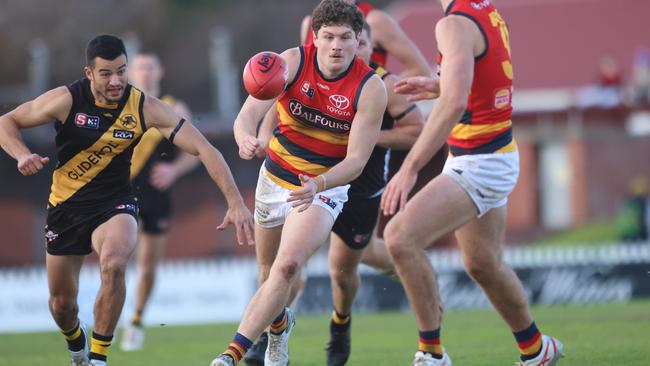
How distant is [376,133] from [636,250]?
11.5 m

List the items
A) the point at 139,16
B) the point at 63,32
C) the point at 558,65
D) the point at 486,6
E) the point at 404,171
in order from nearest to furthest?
1. the point at 404,171
2. the point at 486,6
3. the point at 558,65
4. the point at 63,32
5. the point at 139,16

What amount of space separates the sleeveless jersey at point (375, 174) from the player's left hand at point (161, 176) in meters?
3.77

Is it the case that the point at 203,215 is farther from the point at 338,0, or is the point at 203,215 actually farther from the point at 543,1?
the point at 338,0

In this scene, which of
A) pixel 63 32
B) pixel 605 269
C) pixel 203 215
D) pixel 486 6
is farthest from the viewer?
pixel 63 32

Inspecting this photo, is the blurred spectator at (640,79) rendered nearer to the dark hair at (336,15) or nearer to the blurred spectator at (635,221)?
the blurred spectator at (635,221)

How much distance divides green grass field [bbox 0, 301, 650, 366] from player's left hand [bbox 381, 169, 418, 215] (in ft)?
6.59

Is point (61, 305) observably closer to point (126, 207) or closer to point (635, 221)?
point (126, 207)

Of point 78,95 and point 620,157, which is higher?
point 78,95

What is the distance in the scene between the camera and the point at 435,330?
7.21m

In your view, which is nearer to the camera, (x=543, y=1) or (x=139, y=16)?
(x=543, y=1)

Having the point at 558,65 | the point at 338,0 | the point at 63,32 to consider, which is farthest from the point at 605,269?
the point at 63,32

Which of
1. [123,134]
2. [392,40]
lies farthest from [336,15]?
[392,40]

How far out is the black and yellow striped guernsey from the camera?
7598mm

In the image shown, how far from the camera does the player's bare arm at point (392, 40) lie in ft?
30.7
